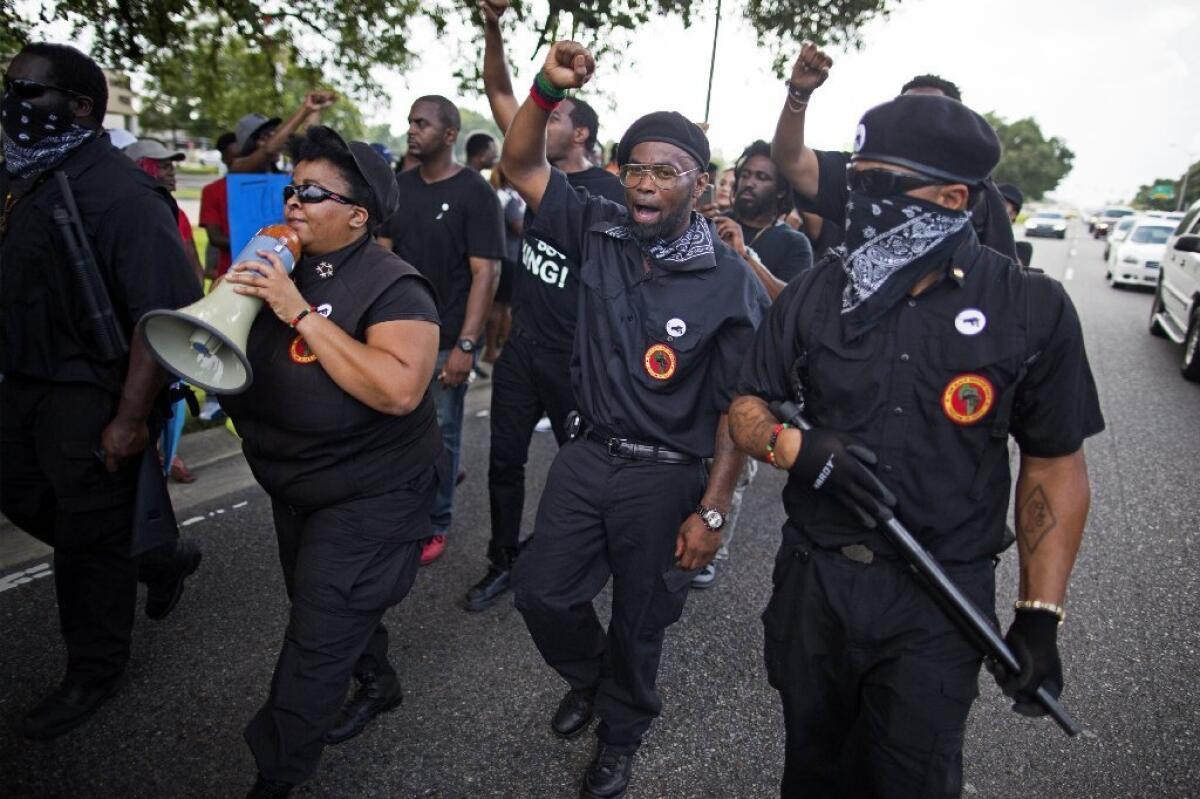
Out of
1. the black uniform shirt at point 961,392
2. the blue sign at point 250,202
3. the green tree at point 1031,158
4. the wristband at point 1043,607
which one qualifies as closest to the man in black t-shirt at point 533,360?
the black uniform shirt at point 961,392

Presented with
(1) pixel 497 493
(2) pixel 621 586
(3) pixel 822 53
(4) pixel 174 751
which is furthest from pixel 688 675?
(3) pixel 822 53

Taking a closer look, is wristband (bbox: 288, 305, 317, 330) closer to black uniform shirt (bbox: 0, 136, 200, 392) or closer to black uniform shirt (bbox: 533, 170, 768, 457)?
black uniform shirt (bbox: 0, 136, 200, 392)

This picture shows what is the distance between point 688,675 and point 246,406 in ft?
6.57

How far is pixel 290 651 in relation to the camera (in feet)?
7.00

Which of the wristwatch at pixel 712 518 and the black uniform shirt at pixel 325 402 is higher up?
the black uniform shirt at pixel 325 402

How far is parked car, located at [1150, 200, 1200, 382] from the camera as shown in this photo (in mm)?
8266

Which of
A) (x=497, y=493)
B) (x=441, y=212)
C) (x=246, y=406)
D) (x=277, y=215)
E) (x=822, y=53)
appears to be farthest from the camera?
(x=277, y=215)

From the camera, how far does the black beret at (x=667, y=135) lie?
2.42 m

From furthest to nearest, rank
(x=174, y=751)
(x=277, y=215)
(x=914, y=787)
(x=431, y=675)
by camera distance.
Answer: (x=277, y=215), (x=431, y=675), (x=174, y=751), (x=914, y=787)

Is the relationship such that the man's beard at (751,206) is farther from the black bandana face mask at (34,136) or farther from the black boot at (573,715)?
the black bandana face mask at (34,136)

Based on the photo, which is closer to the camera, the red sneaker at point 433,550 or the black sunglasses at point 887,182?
the black sunglasses at point 887,182

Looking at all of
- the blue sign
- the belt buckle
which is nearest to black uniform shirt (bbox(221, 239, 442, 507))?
the belt buckle

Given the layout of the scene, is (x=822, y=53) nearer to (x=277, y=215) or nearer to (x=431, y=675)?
(x=431, y=675)

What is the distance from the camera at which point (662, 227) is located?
7.93 feet
